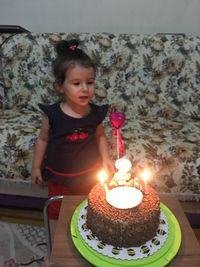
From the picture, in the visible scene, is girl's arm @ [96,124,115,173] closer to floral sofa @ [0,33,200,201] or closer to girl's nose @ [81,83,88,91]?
girl's nose @ [81,83,88,91]

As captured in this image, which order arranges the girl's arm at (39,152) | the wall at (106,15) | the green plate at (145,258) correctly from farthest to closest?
the wall at (106,15) → the girl's arm at (39,152) → the green plate at (145,258)

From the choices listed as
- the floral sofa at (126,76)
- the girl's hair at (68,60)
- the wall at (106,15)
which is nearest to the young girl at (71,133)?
the girl's hair at (68,60)

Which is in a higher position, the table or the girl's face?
the girl's face

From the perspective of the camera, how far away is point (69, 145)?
58.0 inches

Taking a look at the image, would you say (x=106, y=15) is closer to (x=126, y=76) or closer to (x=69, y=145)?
(x=126, y=76)

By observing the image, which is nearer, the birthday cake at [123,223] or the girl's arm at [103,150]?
the birthday cake at [123,223]

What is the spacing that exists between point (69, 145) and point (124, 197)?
1.79 ft

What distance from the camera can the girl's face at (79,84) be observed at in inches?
53.9

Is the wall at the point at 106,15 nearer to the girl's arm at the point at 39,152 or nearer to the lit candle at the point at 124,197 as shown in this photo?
the girl's arm at the point at 39,152

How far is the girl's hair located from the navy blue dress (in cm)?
16

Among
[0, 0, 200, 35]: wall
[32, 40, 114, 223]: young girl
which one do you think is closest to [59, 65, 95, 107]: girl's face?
[32, 40, 114, 223]: young girl

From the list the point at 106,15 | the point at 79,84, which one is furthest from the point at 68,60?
the point at 106,15

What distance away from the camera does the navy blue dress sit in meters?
1.46

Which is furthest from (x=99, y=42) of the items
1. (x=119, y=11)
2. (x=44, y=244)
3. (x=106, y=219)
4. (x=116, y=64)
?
(x=106, y=219)
